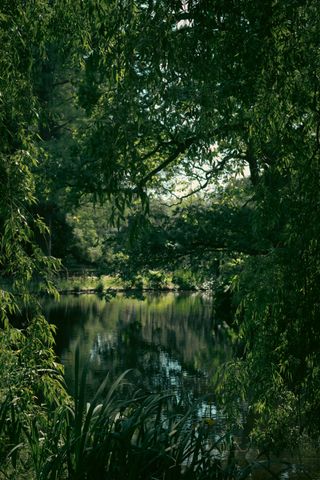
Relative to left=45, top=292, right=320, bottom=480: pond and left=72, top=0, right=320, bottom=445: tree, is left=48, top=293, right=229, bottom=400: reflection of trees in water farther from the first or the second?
left=72, top=0, right=320, bottom=445: tree

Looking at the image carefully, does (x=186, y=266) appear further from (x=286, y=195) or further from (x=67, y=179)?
(x=286, y=195)

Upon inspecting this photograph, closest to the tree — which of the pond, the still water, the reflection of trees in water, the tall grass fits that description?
the tall grass

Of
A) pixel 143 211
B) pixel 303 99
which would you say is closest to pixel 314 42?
pixel 303 99

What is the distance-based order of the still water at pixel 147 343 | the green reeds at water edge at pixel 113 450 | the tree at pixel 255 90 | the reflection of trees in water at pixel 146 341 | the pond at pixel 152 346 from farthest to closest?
the reflection of trees in water at pixel 146 341
the still water at pixel 147 343
the pond at pixel 152 346
the tree at pixel 255 90
the green reeds at water edge at pixel 113 450

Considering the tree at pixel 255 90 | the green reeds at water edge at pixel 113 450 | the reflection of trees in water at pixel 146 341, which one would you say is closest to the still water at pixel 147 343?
the reflection of trees in water at pixel 146 341

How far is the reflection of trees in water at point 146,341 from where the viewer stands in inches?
609

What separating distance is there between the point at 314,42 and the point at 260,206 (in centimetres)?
172

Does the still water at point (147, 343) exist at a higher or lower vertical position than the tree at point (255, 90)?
lower

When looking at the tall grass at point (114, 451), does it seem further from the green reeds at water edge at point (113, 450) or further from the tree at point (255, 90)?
the tree at point (255, 90)

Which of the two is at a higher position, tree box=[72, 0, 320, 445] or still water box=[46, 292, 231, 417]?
tree box=[72, 0, 320, 445]

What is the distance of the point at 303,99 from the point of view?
4648 millimetres

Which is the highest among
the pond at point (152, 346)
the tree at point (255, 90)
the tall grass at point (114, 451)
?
Result: the tree at point (255, 90)

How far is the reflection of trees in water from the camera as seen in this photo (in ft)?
50.8

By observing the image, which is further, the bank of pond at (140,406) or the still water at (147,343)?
the still water at (147,343)
